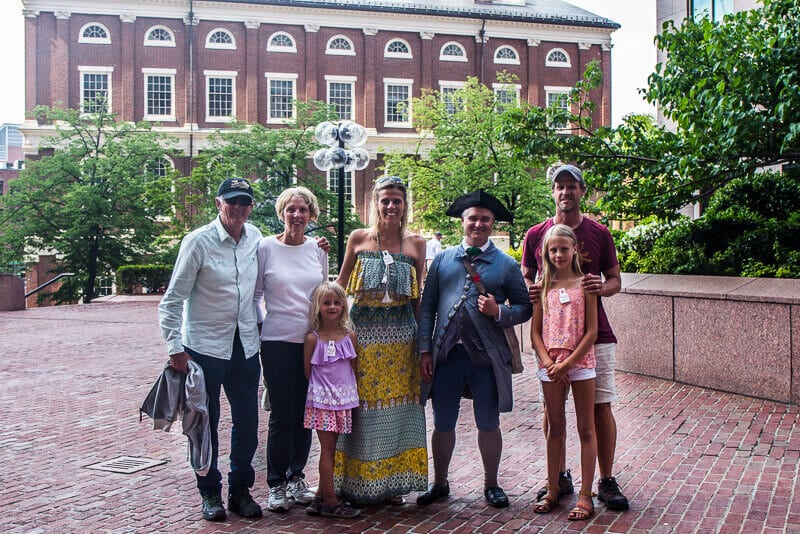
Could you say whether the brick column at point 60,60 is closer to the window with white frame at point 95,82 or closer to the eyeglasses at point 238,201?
the window with white frame at point 95,82

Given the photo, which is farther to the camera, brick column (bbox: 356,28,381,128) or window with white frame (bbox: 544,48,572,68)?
window with white frame (bbox: 544,48,572,68)

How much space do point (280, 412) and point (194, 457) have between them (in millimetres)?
606

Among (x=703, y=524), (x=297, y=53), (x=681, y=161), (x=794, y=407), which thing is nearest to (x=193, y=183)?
(x=297, y=53)

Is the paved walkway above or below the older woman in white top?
below

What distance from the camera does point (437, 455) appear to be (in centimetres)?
527

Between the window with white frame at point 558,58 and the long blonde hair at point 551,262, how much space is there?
45.6 meters

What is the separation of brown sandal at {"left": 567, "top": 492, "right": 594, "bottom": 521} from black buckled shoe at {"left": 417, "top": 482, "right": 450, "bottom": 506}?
2.80 feet

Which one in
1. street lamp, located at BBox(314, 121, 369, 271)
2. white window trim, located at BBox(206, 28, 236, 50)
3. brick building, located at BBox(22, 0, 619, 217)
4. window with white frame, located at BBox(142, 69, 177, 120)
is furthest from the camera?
white window trim, located at BBox(206, 28, 236, 50)

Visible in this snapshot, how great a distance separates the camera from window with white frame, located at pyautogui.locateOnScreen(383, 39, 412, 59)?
46.0 m

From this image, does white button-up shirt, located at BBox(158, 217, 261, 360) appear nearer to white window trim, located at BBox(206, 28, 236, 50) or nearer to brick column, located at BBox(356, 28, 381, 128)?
white window trim, located at BBox(206, 28, 236, 50)

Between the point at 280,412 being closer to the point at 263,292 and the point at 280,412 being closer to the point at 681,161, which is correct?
the point at 263,292

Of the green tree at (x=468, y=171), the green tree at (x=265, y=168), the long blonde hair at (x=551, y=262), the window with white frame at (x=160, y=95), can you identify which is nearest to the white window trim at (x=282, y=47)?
the window with white frame at (x=160, y=95)

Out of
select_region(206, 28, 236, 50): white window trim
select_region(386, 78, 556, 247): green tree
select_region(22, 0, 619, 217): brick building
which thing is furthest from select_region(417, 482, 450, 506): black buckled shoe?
select_region(206, 28, 236, 50): white window trim

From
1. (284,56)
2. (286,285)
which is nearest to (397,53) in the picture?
Result: (284,56)
